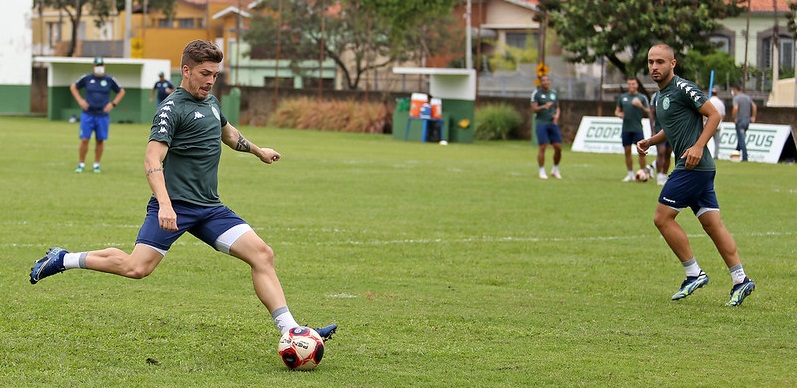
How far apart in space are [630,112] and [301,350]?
1752 centimetres

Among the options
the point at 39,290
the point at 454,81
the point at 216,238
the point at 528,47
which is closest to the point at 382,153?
the point at 454,81

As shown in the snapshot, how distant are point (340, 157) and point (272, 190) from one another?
32.3 feet

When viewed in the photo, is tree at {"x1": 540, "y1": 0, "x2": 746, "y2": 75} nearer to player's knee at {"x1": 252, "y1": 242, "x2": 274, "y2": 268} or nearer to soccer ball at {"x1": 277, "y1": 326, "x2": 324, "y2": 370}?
player's knee at {"x1": 252, "y1": 242, "x2": 274, "y2": 268}

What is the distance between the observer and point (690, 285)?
9664 mm

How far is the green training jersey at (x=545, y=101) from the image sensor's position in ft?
78.0

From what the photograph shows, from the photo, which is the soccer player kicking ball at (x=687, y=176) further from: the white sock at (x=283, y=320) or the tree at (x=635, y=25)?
the tree at (x=635, y=25)

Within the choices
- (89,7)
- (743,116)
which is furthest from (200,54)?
(89,7)

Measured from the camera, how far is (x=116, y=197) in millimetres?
17328

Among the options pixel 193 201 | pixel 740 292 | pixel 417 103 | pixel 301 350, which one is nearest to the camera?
pixel 301 350

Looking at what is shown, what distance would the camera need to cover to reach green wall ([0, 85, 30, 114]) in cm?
5138

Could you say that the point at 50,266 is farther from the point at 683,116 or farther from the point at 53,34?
the point at 53,34

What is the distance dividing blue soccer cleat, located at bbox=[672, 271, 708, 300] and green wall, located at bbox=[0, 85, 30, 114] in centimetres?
4572

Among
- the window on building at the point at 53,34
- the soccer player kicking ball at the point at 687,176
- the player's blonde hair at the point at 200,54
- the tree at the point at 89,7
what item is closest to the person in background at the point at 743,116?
the soccer player kicking ball at the point at 687,176

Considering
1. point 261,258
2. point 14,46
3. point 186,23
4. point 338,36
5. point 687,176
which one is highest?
point 186,23
